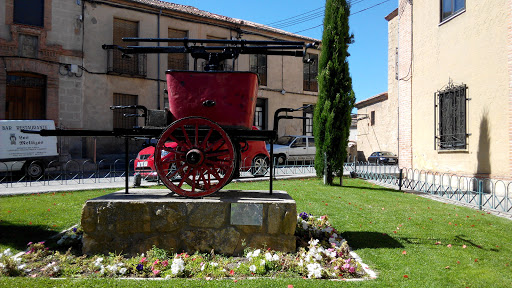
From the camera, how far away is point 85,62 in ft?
58.7

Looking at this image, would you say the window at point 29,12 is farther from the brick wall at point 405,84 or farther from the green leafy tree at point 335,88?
the brick wall at point 405,84

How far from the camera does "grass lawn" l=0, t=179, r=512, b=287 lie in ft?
11.1

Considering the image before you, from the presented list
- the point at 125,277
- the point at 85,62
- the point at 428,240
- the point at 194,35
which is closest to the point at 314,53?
the point at 194,35

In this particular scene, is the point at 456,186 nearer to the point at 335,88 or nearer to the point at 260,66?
the point at 335,88

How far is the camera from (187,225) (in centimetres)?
416

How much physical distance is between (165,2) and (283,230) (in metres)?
20.6

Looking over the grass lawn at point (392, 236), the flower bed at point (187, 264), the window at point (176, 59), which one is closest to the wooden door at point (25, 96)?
the window at point (176, 59)

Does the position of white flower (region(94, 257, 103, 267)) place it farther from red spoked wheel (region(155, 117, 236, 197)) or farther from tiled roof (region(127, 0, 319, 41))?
tiled roof (region(127, 0, 319, 41))

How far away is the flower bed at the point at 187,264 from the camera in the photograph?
3.59 m

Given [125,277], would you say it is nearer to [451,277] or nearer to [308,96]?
[451,277]

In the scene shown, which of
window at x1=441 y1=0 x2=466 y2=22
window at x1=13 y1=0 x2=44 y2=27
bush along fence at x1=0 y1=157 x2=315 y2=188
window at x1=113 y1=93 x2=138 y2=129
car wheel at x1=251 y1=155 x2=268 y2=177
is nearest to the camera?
window at x1=441 y1=0 x2=466 y2=22

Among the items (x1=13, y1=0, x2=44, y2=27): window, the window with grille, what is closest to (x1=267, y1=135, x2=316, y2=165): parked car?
the window with grille

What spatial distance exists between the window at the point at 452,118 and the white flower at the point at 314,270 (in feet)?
27.9

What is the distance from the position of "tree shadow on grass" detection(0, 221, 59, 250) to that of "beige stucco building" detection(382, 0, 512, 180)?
31.4ft
